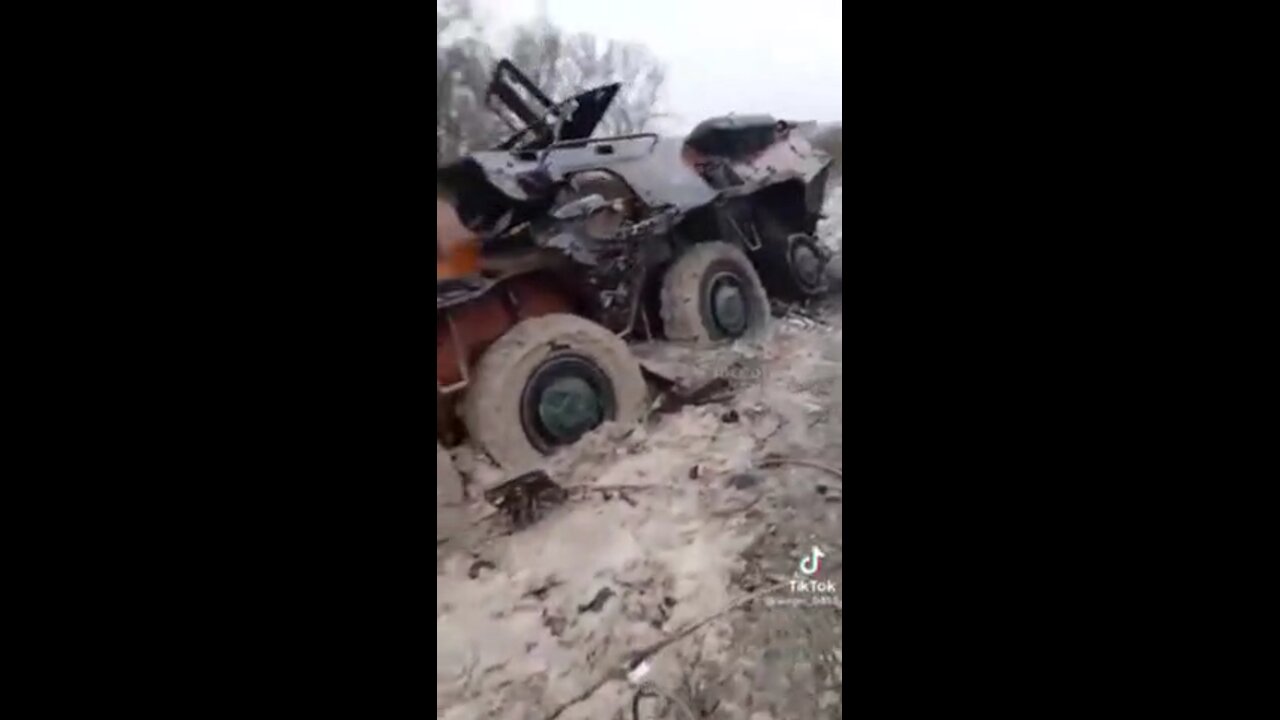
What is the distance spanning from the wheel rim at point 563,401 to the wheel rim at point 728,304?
0.62 feet

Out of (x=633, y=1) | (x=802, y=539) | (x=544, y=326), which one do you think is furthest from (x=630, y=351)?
(x=633, y=1)

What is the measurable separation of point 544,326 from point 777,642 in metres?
0.55

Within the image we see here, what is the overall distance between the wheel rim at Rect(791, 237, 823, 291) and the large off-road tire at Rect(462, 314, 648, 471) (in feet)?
0.88

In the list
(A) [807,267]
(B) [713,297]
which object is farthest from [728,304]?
(A) [807,267]

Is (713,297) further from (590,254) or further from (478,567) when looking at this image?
(478,567)

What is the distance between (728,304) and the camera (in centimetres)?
141

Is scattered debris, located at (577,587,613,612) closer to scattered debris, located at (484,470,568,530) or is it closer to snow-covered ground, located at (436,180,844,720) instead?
snow-covered ground, located at (436,180,844,720)

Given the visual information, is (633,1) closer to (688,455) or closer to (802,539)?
(688,455)

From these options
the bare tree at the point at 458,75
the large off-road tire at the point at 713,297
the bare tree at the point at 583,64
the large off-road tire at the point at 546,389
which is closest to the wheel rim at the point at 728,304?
the large off-road tire at the point at 713,297

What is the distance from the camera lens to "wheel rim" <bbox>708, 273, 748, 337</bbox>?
4.61 ft

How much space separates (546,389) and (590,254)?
0.20 meters

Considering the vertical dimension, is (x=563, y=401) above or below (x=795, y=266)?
below

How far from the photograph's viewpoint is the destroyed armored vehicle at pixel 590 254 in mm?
1348
